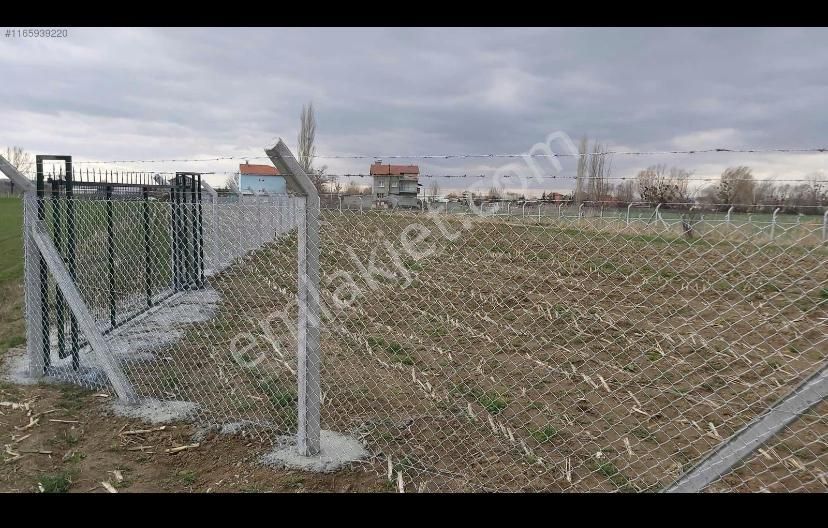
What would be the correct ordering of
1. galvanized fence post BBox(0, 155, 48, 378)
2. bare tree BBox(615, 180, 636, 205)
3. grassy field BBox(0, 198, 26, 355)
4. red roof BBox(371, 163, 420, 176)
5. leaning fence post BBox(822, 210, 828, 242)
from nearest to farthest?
leaning fence post BBox(822, 210, 828, 242), bare tree BBox(615, 180, 636, 205), red roof BBox(371, 163, 420, 176), galvanized fence post BBox(0, 155, 48, 378), grassy field BBox(0, 198, 26, 355)

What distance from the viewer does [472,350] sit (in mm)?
5691

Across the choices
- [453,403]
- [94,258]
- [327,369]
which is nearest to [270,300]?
[94,258]

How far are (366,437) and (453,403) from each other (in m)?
0.95

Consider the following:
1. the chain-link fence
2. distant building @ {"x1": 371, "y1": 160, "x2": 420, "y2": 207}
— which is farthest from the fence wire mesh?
distant building @ {"x1": 371, "y1": 160, "x2": 420, "y2": 207}

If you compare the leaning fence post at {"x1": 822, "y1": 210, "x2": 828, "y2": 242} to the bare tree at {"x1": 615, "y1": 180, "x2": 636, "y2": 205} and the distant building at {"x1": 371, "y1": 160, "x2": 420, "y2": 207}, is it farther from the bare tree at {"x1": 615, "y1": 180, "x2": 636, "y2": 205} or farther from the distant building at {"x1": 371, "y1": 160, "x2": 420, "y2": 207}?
the distant building at {"x1": 371, "y1": 160, "x2": 420, "y2": 207}

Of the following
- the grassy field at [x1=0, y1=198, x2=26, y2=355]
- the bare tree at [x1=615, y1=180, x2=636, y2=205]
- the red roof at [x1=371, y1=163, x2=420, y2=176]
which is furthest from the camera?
the grassy field at [x1=0, y1=198, x2=26, y2=355]

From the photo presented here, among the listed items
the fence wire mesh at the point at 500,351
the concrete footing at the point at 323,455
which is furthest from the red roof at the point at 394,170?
the concrete footing at the point at 323,455

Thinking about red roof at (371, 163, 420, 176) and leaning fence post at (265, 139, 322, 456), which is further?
leaning fence post at (265, 139, 322, 456)

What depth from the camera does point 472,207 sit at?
306 cm

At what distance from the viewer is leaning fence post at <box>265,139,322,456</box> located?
9.98 feet

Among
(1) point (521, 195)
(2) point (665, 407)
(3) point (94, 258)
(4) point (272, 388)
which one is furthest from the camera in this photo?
(3) point (94, 258)

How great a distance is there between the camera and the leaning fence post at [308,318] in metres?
3.04

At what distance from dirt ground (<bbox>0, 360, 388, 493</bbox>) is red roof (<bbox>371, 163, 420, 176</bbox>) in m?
1.83
